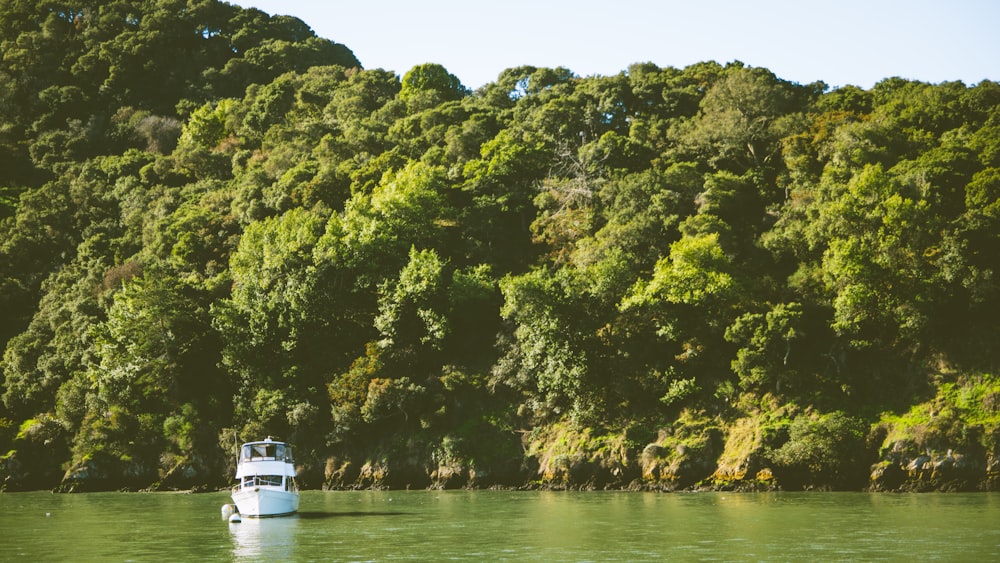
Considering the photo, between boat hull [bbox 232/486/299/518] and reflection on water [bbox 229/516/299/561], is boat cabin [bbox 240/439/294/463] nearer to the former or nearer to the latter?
boat hull [bbox 232/486/299/518]

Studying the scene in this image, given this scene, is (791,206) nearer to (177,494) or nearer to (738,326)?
(738,326)

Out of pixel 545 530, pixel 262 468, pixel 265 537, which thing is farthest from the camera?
pixel 262 468

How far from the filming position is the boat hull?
44.5 metres

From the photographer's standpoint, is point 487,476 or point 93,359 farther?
point 93,359

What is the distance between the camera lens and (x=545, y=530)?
119 ft

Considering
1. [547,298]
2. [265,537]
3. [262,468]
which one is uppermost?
[547,298]

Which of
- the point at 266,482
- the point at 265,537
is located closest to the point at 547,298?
the point at 266,482

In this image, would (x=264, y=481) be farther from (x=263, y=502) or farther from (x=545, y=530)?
(x=545, y=530)

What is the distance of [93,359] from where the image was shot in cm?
7600

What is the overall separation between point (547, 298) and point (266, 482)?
2159 centimetres

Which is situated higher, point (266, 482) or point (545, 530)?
point (266, 482)

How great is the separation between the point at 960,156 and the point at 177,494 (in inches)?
2161

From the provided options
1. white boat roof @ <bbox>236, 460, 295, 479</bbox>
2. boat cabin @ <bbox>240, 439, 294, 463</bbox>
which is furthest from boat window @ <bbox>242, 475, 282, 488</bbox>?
boat cabin @ <bbox>240, 439, 294, 463</bbox>

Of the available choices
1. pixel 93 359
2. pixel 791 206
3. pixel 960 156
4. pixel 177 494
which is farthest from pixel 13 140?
pixel 960 156
